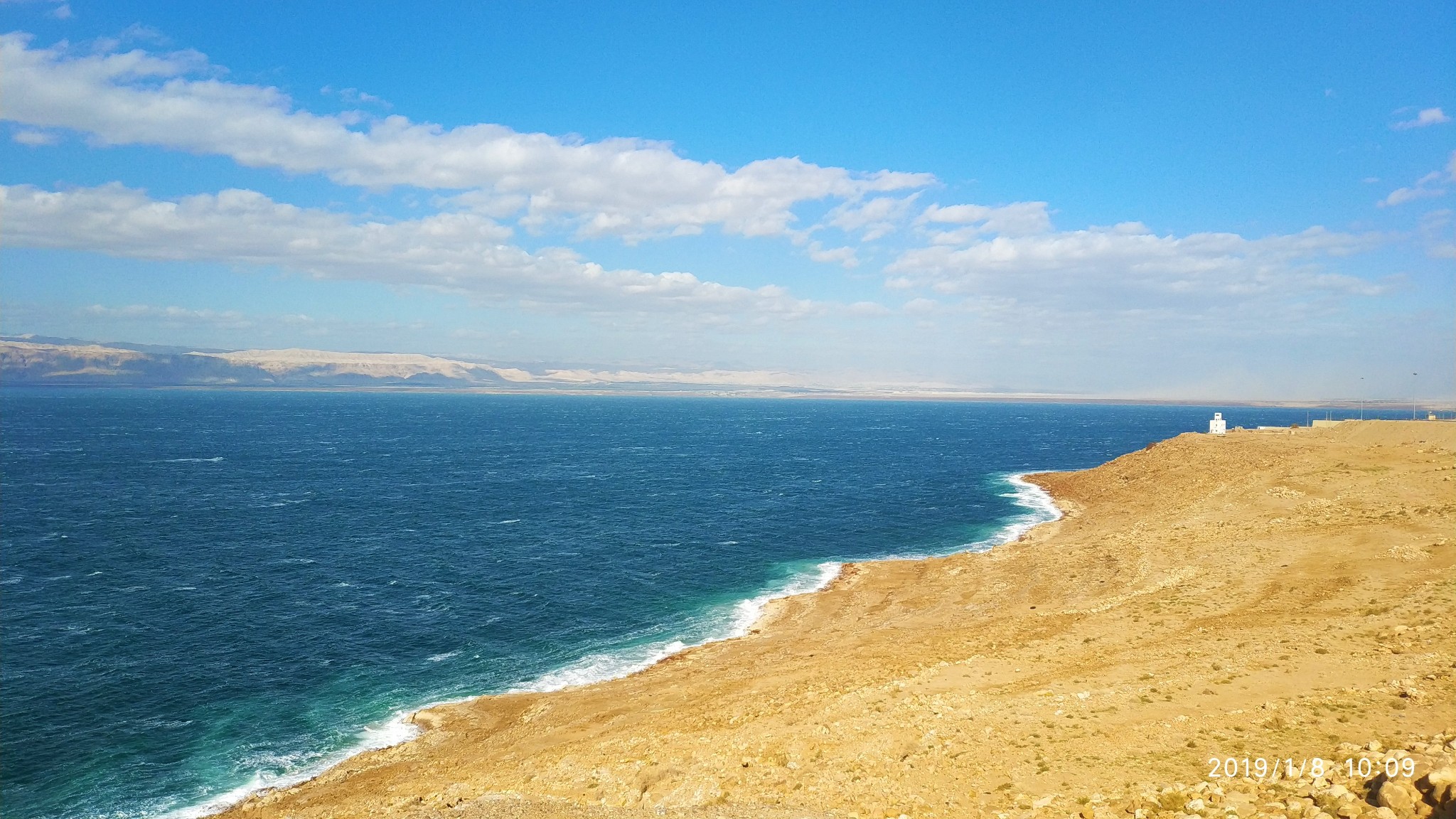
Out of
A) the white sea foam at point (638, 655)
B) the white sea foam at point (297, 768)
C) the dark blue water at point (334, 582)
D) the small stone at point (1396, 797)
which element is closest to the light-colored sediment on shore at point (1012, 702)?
the small stone at point (1396, 797)

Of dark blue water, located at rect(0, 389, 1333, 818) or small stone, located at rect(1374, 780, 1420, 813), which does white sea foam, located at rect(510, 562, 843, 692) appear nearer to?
dark blue water, located at rect(0, 389, 1333, 818)

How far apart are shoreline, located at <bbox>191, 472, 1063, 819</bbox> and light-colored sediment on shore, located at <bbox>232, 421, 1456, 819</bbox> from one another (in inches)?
31.8

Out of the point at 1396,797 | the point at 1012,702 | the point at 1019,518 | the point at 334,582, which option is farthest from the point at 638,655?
the point at 1019,518

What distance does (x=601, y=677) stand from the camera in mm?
42688

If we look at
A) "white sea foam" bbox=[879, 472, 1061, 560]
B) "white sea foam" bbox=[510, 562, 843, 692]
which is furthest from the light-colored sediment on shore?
"white sea foam" bbox=[879, 472, 1061, 560]

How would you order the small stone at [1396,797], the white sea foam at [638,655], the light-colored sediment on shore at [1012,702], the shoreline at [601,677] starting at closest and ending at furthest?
the small stone at [1396,797] < the light-colored sediment on shore at [1012,702] < the shoreline at [601,677] < the white sea foam at [638,655]

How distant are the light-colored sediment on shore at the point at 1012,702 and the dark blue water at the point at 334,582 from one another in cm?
550

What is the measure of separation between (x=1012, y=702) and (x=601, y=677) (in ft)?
76.5

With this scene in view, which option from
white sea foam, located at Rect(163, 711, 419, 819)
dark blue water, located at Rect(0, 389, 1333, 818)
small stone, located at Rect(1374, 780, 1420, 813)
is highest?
small stone, located at Rect(1374, 780, 1420, 813)

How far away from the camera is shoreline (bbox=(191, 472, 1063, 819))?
3092cm

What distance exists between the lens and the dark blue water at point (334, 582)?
35.6 m

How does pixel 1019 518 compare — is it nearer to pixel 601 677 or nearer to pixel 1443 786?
pixel 601 677

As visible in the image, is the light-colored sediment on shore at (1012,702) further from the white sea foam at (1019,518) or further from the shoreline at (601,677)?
the white sea foam at (1019,518)

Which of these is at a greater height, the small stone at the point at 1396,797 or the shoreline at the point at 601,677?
the small stone at the point at 1396,797
